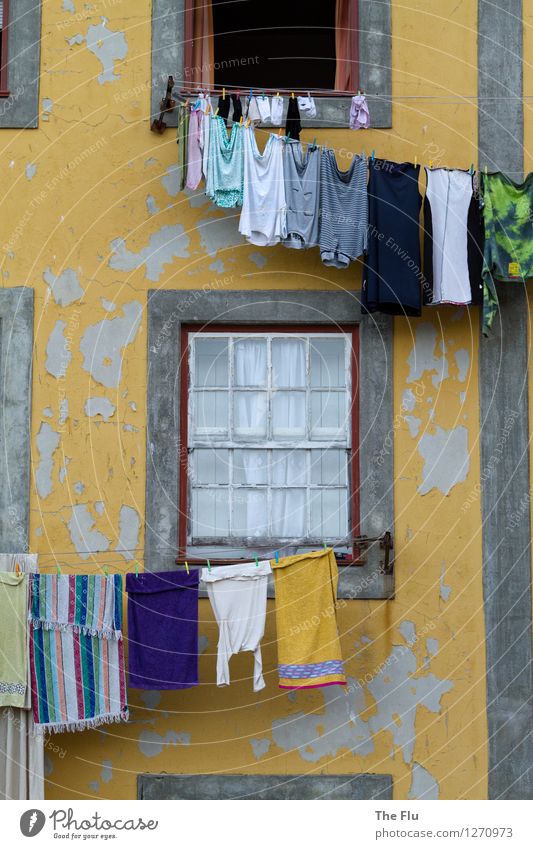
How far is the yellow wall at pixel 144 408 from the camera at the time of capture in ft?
37.8

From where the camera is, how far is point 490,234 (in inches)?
469

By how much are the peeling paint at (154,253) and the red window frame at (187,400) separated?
547mm

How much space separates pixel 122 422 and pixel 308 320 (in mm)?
1734

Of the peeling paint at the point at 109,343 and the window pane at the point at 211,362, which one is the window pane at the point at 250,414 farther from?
the peeling paint at the point at 109,343

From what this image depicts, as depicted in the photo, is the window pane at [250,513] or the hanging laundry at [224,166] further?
the window pane at [250,513]

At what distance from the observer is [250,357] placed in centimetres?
1227

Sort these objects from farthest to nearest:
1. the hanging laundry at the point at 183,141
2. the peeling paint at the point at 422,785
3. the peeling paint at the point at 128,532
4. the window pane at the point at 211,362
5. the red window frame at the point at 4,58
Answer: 1. the red window frame at the point at 4,58
2. the window pane at the point at 211,362
3. the hanging laundry at the point at 183,141
4. the peeling paint at the point at 128,532
5. the peeling paint at the point at 422,785

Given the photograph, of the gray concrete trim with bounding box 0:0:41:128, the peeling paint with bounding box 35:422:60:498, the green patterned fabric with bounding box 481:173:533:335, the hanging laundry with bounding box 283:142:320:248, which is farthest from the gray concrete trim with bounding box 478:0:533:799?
the gray concrete trim with bounding box 0:0:41:128

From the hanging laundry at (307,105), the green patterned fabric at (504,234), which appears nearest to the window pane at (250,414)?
the green patterned fabric at (504,234)

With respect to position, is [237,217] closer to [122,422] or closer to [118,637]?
[122,422]

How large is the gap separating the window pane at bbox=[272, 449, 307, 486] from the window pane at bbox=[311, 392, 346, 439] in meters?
0.21

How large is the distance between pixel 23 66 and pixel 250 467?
388cm

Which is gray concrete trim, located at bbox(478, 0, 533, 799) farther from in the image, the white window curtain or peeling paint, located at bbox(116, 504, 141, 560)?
the white window curtain
